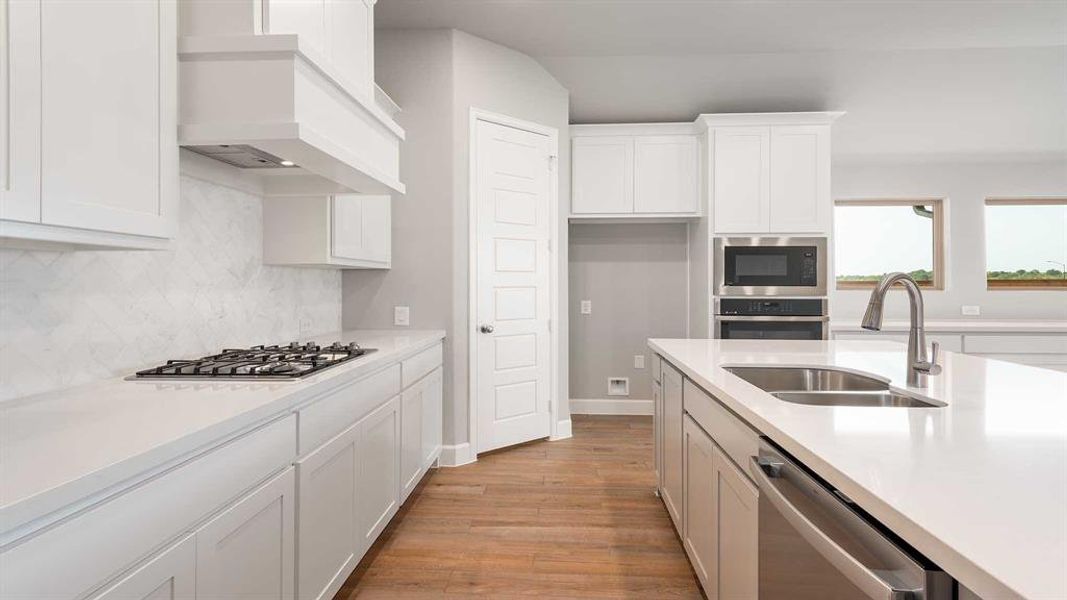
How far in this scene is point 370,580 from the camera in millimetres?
2172

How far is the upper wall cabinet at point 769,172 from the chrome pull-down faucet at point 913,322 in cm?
270

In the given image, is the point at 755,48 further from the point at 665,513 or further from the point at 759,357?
the point at 665,513

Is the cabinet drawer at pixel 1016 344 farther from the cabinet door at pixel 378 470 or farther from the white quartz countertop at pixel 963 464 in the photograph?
the cabinet door at pixel 378 470

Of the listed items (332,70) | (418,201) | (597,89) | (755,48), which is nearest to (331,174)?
(332,70)

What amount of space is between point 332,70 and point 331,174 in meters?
0.41

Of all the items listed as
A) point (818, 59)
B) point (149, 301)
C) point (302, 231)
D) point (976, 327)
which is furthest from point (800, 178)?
point (149, 301)

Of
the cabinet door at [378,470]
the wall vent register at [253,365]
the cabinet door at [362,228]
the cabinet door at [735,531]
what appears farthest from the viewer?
the cabinet door at [362,228]

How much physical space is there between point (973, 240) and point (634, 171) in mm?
3315

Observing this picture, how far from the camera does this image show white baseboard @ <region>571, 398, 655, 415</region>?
16.2 feet

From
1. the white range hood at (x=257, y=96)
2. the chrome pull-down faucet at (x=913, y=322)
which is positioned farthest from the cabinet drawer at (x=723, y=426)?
A: the white range hood at (x=257, y=96)

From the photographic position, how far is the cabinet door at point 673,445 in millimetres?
2303

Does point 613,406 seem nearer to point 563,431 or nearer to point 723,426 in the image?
point 563,431

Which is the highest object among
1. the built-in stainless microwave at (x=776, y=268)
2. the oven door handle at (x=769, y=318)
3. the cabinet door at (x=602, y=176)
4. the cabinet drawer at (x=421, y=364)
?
the cabinet door at (x=602, y=176)

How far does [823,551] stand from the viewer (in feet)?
2.96
